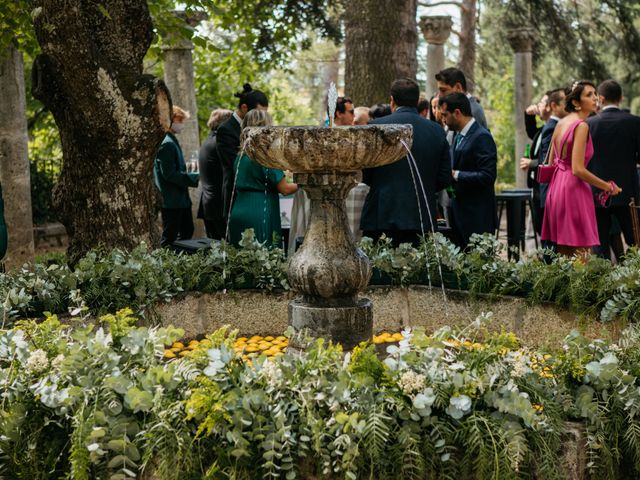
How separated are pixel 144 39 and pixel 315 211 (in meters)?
3.09

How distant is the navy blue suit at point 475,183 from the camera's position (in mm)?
8250

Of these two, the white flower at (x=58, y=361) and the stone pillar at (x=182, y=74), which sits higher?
the stone pillar at (x=182, y=74)

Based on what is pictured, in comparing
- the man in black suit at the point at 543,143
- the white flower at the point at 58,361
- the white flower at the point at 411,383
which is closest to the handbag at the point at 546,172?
the man in black suit at the point at 543,143

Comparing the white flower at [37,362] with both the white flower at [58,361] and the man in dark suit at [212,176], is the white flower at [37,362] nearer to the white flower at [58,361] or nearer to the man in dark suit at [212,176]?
the white flower at [58,361]

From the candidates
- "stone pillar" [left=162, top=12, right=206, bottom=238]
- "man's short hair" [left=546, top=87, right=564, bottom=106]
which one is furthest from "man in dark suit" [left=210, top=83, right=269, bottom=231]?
"stone pillar" [left=162, top=12, right=206, bottom=238]

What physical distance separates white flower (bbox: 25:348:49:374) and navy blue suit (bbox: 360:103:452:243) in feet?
12.8

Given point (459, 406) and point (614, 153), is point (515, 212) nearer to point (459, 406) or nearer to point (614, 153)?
point (614, 153)

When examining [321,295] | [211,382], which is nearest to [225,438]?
[211,382]

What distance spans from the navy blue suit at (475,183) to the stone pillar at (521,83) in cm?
879

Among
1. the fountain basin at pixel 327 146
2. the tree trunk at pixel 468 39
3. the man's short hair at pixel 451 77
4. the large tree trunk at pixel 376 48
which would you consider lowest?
the fountain basin at pixel 327 146

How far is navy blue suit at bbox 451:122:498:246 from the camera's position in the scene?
825 cm

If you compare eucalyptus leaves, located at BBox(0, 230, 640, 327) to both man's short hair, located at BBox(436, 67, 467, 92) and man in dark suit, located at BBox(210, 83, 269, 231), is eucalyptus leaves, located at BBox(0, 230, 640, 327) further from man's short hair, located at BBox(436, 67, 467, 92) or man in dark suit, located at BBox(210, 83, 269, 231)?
man's short hair, located at BBox(436, 67, 467, 92)

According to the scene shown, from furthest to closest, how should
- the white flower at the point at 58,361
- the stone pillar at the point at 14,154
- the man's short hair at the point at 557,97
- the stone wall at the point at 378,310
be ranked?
1. the stone pillar at the point at 14,154
2. the man's short hair at the point at 557,97
3. the stone wall at the point at 378,310
4. the white flower at the point at 58,361

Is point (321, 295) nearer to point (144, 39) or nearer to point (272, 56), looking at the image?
point (144, 39)
